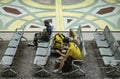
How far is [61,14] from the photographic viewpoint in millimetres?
13750

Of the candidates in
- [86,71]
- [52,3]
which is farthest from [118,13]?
[86,71]

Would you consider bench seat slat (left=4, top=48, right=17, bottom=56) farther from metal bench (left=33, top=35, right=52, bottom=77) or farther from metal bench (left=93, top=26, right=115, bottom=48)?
metal bench (left=93, top=26, right=115, bottom=48)

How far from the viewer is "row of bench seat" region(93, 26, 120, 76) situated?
29.5 ft

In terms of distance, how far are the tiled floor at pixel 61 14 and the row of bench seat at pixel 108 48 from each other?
5.68 ft

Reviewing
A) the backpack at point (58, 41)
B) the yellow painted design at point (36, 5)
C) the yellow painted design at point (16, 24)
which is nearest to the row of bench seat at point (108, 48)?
the backpack at point (58, 41)

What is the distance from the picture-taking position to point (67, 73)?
29.6ft

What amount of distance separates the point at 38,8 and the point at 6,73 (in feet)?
20.0

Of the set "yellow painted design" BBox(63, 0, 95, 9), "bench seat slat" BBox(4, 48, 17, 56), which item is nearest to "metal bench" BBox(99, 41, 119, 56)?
"bench seat slat" BBox(4, 48, 17, 56)

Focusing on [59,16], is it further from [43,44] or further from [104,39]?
[43,44]

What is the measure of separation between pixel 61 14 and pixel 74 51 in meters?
5.06

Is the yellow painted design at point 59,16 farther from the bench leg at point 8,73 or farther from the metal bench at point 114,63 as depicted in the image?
the bench leg at point 8,73

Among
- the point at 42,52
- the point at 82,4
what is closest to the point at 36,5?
the point at 82,4

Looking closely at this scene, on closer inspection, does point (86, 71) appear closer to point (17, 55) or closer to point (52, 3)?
point (17, 55)

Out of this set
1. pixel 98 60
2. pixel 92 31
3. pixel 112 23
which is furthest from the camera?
pixel 112 23
